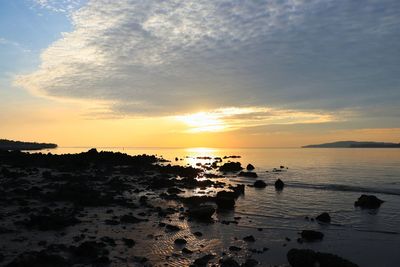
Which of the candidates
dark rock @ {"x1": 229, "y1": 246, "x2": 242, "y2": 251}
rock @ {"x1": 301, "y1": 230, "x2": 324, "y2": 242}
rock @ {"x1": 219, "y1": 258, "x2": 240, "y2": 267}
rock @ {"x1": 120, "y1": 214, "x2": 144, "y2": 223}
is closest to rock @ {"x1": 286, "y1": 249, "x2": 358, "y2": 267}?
rock @ {"x1": 219, "y1": 258, "x2": 240, "y2": 267}

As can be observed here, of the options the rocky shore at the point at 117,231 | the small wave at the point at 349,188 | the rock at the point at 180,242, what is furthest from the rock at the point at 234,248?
the small wave at the point at 349,188

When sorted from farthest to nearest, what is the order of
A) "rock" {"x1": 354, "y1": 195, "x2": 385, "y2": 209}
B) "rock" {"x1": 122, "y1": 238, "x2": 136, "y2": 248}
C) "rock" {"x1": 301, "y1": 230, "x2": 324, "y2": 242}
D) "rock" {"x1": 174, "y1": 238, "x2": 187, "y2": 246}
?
"rock" {"x1": 354, "y1": 195, "x2": 385, "y2": 209} → "rock" {"x1": 301, "y1": 230, "x2": 324, "y2": 242} → "rock" {"x1": 174, "y1": 238, "x2": 187, "y2": 246} → "rock" {"x1": 122, "y1": 238, "x2": 136, "y2": 248}

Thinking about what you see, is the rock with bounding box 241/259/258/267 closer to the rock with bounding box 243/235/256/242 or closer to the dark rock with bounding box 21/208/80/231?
the rock with bounding box 243/235/256/242

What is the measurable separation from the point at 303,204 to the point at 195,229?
15769mm

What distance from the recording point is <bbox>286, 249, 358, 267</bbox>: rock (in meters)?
15.5

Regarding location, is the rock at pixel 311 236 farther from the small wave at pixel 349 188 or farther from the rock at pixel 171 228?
the small wave at pixel 349 188

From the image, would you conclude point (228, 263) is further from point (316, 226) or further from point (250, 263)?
point (316, 226)

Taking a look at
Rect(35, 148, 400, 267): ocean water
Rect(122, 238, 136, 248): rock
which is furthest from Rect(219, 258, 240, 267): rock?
Rect(122, 238, 136, 248): rock

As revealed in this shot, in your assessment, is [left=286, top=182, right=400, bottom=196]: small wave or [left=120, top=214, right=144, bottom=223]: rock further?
[left=286, top=182, right=400, bottom=196]: small wave

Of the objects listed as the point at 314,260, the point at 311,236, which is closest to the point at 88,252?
the point at 314,260

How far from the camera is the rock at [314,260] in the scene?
1550 centimetres


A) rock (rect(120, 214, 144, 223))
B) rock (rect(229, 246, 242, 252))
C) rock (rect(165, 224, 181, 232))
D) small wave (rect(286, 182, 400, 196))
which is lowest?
rock (rect(229, 246, 242, 252))

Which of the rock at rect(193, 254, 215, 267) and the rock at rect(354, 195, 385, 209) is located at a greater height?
the rock at rect(354, 195, 385, 209)

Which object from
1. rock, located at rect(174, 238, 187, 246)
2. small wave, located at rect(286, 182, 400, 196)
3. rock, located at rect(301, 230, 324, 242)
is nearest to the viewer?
rock, located at rect(174, 238, 187, 246)
